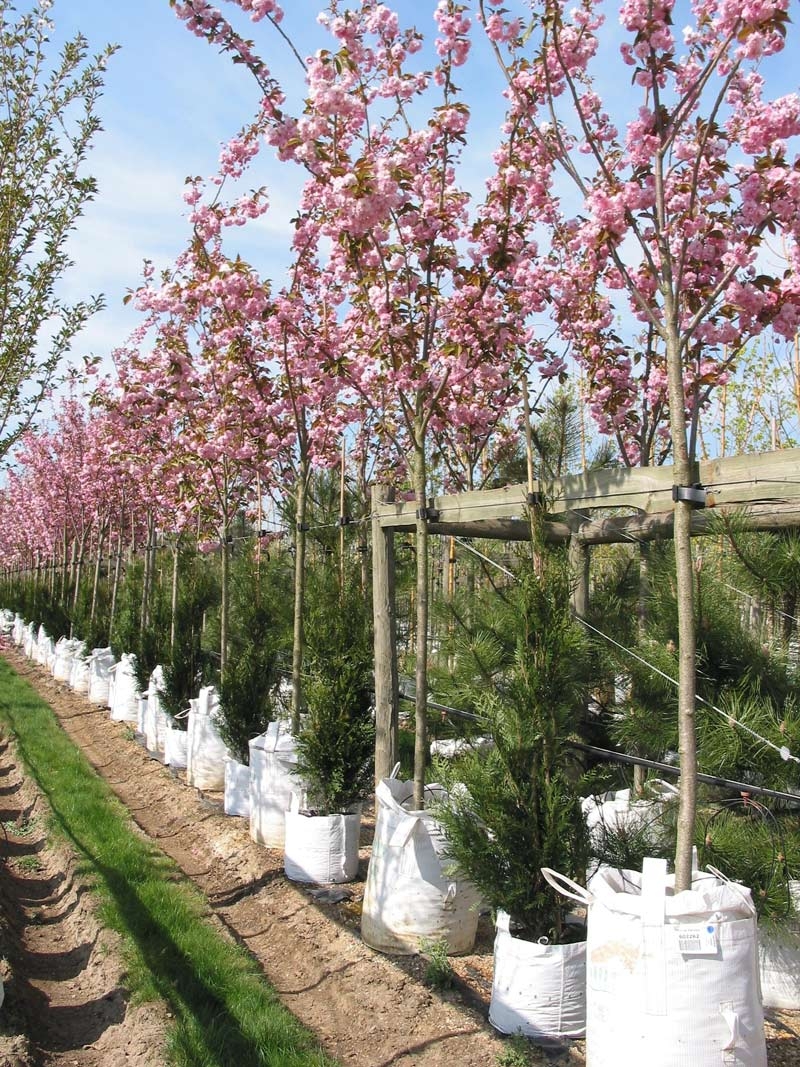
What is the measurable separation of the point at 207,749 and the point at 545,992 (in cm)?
467

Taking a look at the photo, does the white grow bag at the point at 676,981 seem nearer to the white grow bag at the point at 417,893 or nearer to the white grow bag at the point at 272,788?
the white grow bag at the point at 417,893

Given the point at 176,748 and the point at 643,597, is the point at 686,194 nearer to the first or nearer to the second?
the point at 643,597

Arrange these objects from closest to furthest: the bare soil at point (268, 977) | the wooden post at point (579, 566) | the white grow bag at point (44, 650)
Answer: the bare soil at point (268, 977)
the wooden post at point (579, 566)
the white grow bag at point (44, 650)

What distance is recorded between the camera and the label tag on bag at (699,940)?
2.62 meters

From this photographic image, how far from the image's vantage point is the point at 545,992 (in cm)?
340

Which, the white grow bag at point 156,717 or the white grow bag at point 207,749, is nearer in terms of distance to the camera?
the white grow bag at point 207,749

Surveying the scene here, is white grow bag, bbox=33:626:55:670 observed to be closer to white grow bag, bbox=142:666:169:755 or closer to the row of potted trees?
white grow bag, bbox=142:666:169:755

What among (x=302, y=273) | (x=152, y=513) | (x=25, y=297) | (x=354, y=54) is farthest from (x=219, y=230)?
(x=152, y=513)

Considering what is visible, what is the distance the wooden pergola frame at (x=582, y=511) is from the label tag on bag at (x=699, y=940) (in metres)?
1.22

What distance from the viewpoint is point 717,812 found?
3.63m

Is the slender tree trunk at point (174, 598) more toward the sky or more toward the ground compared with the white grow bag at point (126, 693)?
more toward the sky

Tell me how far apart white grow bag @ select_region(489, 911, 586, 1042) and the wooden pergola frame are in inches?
54.0

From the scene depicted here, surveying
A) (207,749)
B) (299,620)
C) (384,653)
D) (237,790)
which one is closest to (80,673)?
(207,749)

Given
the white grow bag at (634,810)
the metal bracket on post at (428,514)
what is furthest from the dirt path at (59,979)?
the metal bracket on post at (428,514)
